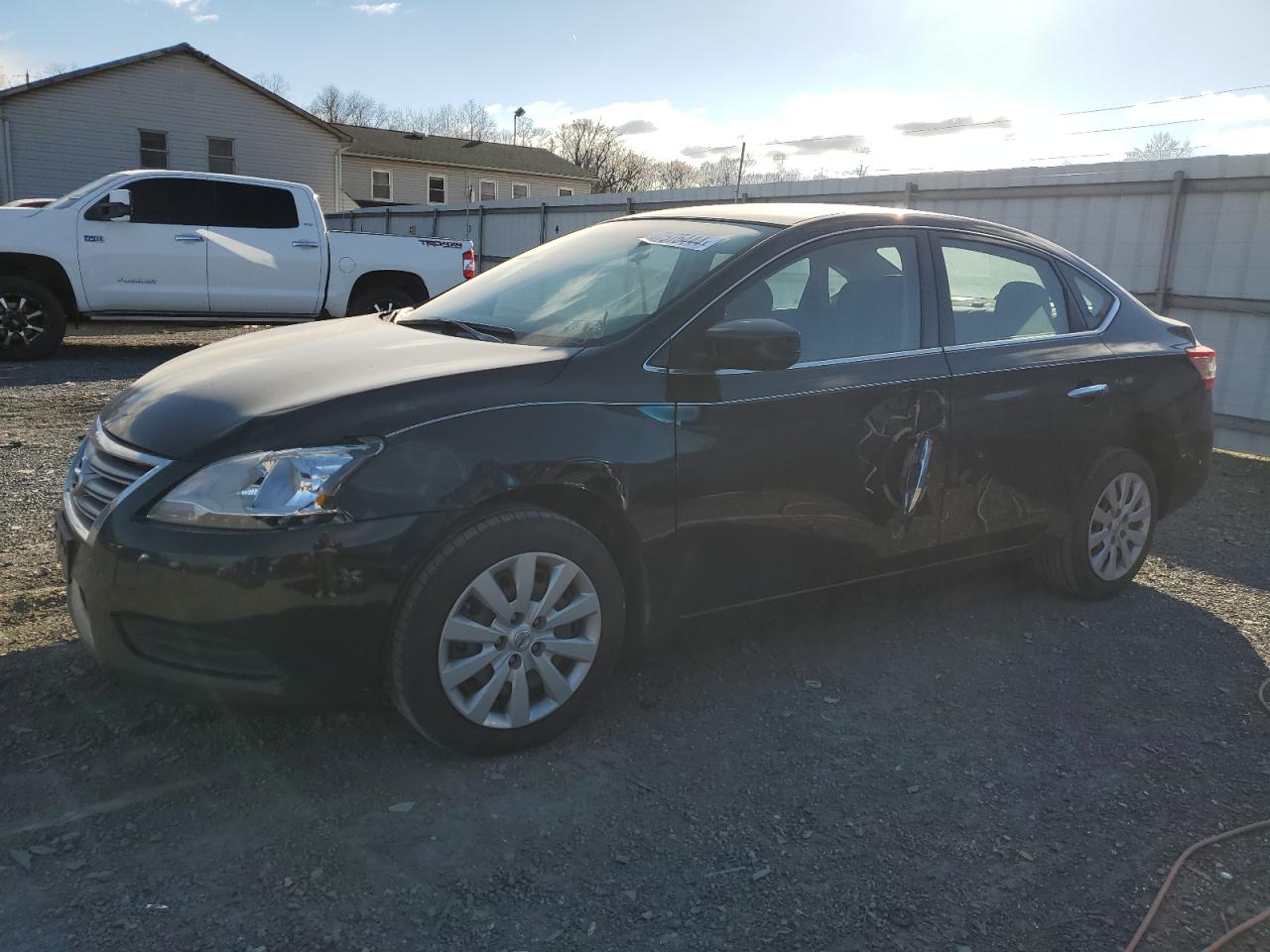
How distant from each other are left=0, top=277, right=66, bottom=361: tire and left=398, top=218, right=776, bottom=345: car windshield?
8188 mm

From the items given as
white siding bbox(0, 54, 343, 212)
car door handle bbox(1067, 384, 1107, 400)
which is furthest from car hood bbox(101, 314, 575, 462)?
white siding bbox(0, 54, 343, 212)

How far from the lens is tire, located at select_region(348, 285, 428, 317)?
40.2 feet

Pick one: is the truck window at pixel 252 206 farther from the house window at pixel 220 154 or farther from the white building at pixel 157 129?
the house window at pixel 220 154

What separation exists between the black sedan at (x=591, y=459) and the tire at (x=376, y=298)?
8.36 metres

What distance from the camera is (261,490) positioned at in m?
2.75

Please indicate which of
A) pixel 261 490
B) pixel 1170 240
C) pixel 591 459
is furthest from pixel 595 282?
pixel 1170 240

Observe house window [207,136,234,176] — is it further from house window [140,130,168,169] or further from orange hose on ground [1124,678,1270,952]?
orange hose on ground [1124,678,1270,952]

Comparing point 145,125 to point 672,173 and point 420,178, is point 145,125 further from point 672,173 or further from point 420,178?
point 672,173

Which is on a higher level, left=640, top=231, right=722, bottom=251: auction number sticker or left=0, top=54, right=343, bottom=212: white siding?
left=0, top=54, right=343, bottom=212: white siding

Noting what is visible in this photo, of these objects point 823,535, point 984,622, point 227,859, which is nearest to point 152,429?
point 227,859

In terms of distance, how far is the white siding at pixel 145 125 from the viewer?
28.5m

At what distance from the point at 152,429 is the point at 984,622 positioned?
3430 millimetres

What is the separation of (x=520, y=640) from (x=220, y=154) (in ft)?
107

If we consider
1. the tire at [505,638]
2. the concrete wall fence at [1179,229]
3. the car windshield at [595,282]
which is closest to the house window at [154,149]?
the concrete wall fence at [1179,229]
